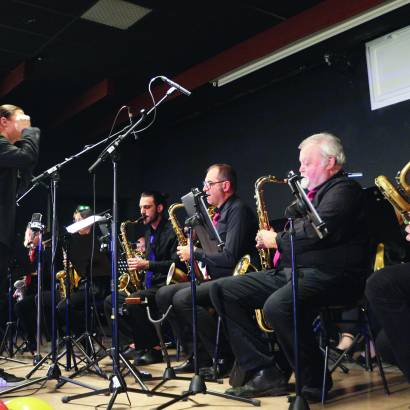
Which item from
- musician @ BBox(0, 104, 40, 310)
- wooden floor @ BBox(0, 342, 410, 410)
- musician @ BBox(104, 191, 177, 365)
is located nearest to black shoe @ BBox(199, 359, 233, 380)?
wooden floor @ BBox(0, 342, 410, 410)

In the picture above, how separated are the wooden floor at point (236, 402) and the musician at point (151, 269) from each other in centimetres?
85

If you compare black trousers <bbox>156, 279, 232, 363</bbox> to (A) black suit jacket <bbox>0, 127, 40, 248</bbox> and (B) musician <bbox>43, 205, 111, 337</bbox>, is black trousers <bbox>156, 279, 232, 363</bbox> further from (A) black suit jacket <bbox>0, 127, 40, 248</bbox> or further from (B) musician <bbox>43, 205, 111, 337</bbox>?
(A) black suit jacket <bbox>0, 127, 40, 248</bbox>

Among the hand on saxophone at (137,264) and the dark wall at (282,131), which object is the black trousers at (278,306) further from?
the dark wall at (282,131)

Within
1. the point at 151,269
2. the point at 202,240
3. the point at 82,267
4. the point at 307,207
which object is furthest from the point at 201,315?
the point at 307,207

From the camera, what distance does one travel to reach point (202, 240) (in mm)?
3383

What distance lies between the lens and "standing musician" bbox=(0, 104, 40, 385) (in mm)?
3520

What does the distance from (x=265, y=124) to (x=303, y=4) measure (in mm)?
1891

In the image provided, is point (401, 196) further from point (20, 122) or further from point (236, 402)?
point (20, 122)

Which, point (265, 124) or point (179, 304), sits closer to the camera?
point (179, 304)

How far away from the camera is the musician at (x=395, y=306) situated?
239 cm

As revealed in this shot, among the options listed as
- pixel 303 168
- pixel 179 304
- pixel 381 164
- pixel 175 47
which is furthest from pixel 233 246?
pixel 175 47

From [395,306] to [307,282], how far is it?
0.52 m

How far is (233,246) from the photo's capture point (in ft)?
12.3

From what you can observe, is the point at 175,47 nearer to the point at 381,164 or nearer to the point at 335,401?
the point at 381,164
